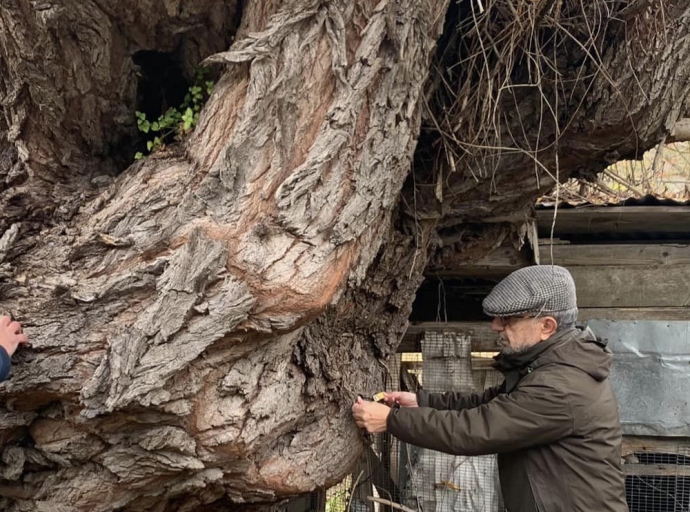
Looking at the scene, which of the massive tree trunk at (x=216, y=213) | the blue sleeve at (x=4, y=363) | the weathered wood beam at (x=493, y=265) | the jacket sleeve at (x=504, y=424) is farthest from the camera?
the weathered wood beam at (x=493, y=265)

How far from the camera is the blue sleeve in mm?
1749

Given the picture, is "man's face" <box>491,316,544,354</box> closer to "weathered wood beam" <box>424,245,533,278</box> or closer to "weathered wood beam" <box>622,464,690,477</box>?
"weathered wood beam" <box>424,245,533,278</box>

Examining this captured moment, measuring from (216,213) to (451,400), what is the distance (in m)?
1.49

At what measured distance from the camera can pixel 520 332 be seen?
239 centimetres

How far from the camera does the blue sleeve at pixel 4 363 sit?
175 centimetres

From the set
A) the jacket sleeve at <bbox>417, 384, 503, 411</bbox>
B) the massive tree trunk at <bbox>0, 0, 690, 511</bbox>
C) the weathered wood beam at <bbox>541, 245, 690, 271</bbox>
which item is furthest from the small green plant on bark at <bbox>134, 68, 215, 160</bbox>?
the weathered wood beam at <bbox>541, 245, 690, 271</bbox>

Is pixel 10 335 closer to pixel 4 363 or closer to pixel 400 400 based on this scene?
pixel 4 363

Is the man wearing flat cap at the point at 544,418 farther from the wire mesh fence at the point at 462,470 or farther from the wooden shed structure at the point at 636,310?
the wire mesh fence at the point at 462,470

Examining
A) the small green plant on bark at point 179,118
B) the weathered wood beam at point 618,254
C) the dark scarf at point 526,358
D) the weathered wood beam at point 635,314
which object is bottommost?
the dark scarf at point 526,358

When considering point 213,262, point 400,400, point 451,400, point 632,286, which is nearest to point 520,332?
point 451,400

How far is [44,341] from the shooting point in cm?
187

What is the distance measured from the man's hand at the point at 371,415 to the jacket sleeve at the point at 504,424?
21 cm

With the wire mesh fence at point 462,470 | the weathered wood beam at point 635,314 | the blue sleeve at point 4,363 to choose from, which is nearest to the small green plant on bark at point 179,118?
the blue sleeve at point 4,363

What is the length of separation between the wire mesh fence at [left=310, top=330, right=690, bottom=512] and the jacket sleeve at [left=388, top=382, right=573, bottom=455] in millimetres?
1762
